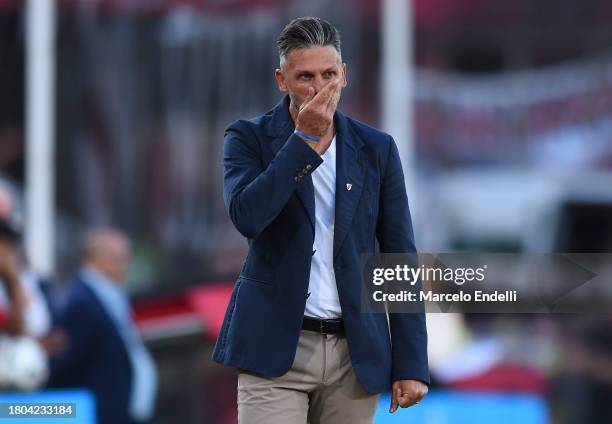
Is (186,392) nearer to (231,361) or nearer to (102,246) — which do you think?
(102,246)

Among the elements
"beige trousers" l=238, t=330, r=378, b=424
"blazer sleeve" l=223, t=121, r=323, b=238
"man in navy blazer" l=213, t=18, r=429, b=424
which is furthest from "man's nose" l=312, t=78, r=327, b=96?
"beige trousers" l=238, t=330, r=378, b=424

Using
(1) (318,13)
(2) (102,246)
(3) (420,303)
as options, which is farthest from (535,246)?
(3) (420,303)

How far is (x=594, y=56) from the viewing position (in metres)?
8.67

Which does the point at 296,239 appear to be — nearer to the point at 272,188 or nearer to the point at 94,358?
the point at 272,188

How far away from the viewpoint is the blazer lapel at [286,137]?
3.54 meters

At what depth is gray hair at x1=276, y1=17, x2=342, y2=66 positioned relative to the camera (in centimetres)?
354

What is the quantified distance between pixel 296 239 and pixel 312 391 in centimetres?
46

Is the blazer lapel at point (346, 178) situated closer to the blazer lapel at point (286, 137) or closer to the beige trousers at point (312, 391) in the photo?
the blazer lapel at point (286, 137)

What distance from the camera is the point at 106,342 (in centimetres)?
816

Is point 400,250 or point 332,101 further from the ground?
point 332,101

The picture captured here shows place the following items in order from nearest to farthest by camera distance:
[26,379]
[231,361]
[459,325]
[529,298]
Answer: [231,361] → [529,298] → [26,379] → [459,325]

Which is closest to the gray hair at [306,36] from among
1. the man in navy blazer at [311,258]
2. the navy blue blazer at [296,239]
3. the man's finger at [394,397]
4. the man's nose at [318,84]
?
the man in navy blazer at [311,258]

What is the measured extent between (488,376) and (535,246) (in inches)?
37.0

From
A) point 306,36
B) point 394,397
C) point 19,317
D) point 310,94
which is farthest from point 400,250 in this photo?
point 19,317
